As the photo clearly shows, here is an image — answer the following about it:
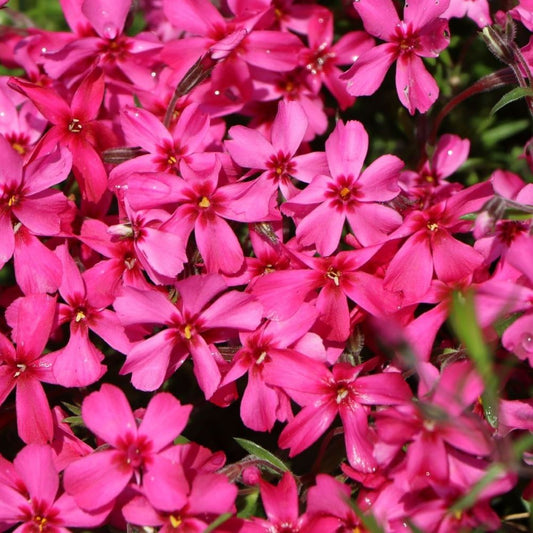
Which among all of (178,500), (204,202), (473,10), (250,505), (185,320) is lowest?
(250,505)

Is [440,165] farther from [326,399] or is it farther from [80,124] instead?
[80,124]

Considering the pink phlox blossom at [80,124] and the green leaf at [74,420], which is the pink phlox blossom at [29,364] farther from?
the pink phlox blossom at [80,124]

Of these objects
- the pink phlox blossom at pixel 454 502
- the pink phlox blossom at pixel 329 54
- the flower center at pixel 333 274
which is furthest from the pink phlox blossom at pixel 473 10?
the pink phlox blossom at pixel 454 502

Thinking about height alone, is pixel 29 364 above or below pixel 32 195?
below

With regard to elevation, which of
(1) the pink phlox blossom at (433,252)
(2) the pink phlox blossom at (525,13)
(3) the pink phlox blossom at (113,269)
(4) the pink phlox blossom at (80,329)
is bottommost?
(4) the pink phlox blossom at (80,329)

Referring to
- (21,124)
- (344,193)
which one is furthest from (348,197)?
(21,124)

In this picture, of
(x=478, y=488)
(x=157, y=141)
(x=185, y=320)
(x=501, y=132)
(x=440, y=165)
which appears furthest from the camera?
(x=501, y=132)

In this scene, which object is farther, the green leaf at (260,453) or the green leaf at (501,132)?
the green leaf at (501,132)
